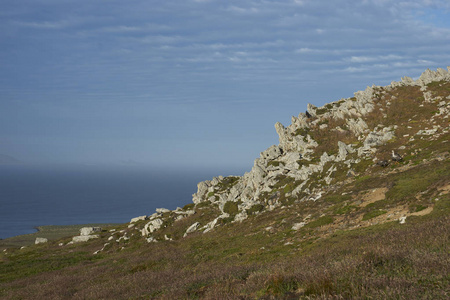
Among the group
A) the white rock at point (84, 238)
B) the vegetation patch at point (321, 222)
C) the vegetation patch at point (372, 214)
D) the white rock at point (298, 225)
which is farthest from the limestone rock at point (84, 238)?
the vegetation patch at point (372, 214)

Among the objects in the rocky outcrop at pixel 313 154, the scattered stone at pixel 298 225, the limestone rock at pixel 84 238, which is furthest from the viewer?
the limestone rock at pixel 84 238

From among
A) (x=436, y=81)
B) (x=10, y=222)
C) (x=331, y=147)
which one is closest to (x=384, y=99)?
(x=436, y=81)

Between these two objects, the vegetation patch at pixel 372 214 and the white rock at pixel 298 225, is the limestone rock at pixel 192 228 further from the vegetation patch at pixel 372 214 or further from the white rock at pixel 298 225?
the vegetation patch at pixel 372 214

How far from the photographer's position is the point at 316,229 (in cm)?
2634

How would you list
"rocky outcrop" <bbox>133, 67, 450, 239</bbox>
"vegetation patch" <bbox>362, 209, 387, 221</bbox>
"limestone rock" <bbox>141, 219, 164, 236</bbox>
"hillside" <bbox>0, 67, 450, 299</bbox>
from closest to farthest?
"hillside" <bbox>0, 67, 450, 299</bbox> → "vegetation patch" <bbox>362, 209, 387, 221</bbox> → "rocky outcrop" <bbox>133, 67, 450, 239</bbox> → "limestone rock" <bbox>141, 219, 164, 236</bbox>

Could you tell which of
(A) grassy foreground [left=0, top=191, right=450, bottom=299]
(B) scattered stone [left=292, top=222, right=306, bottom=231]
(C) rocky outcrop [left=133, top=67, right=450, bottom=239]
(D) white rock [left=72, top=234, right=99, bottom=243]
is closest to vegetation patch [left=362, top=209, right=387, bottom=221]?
(A) grassy foreground [left=0, top=191, right=450, bottom=299]

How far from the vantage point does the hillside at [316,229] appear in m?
8.55

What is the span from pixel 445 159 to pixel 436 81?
42.6 m

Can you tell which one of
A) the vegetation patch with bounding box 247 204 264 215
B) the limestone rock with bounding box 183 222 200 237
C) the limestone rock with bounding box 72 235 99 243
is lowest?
the limestone rock with bounding box 72 235 99 243

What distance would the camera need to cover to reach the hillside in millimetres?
8547

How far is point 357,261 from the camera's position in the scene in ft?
29.6

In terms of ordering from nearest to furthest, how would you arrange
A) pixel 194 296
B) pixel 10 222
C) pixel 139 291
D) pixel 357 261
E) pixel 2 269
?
1. pixel 357 261
2. pixel 194 296
3. pixel 139 291
4. pixel 2 269
5. pixel 10 222

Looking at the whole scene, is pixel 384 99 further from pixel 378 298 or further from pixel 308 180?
pixel 378 298

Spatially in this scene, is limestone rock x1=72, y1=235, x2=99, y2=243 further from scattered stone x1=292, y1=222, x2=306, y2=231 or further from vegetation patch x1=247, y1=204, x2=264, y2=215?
scattered stone x1=292, y1=222, x2=306, y2=231
